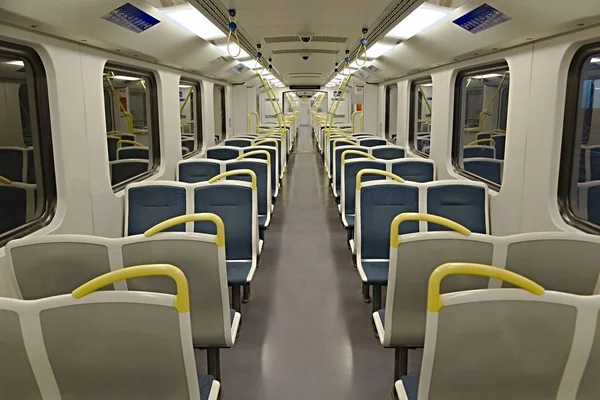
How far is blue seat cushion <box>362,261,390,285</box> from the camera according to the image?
134 inches

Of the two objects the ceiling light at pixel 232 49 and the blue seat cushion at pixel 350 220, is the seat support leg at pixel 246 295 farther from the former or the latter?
the ceiling light at pixel 232 49

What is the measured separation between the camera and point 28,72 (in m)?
3.34

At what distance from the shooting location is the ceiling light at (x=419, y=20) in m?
3.65

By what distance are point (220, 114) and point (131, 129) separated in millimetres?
4675

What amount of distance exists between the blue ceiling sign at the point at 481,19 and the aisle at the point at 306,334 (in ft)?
7.34

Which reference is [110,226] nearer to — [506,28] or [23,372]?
[23,372]

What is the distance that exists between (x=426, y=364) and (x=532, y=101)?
2.71 meters

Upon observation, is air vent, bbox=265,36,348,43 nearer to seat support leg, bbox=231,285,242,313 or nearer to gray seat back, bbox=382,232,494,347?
seat support leg, bbox=231,285,242,313

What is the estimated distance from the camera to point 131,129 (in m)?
6.65

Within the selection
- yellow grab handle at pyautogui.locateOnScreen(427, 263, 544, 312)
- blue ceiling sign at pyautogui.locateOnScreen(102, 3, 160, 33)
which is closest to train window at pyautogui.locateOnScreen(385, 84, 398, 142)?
blue ceiling sign at pyautogui.locateOnScreen(102, 3, 160, 33)

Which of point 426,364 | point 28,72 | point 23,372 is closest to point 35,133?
point 28,72

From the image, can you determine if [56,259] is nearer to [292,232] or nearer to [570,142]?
[570,142]

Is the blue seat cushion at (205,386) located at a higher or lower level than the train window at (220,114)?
lower

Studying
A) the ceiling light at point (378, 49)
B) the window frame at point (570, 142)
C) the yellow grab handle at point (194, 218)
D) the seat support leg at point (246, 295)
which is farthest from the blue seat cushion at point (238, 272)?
the ceiling light at point (378, 49)
